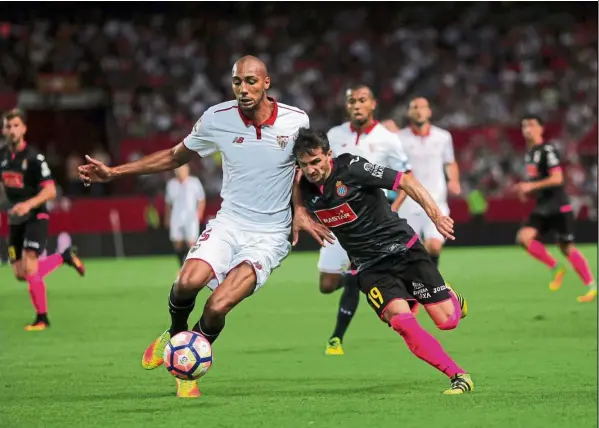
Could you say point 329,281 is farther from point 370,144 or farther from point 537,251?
point 537,251

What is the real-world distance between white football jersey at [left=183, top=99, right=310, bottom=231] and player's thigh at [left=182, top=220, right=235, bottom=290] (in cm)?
13

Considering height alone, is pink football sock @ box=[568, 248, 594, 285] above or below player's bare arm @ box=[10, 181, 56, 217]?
below

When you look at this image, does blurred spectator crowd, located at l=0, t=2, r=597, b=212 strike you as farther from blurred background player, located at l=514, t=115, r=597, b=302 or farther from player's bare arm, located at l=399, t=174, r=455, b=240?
player's bare arm, located at l=399, t=174, r=455, b=240

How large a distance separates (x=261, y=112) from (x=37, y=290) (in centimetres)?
535

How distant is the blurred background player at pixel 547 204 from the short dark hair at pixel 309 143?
7285 mm

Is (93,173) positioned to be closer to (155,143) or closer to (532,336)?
(532,336)

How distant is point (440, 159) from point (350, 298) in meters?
3.51

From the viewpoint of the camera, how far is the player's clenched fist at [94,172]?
25.5ft

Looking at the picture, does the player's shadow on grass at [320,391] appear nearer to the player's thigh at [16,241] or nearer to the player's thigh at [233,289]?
the player's thigh at [233,289]

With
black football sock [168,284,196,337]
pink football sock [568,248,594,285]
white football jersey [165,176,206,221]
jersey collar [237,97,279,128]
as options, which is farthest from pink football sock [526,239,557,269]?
black football sock [168,284,196,337]

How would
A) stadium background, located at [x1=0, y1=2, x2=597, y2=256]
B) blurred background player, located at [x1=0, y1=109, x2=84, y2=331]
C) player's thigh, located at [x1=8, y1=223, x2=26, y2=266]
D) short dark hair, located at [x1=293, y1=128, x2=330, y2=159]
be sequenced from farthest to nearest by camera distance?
1. stadium background, located at [x1=0, y1=2, x2=597, y2=256]
2. player's thigh, located at [x1=8, y1=223, x2=26, y2=266]
3. blurred background player, located at [x1=0, y1=109, x2=84, y2=331]
4. short dark hair, located at [x1=293, y1=128, x2=330, y2=159]

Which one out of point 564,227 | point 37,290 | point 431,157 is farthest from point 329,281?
point 564,227

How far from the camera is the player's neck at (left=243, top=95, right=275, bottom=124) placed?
787 cm

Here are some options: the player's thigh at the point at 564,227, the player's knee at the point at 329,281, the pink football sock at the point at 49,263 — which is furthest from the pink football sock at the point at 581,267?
the pink football sock at the point at 49,263
